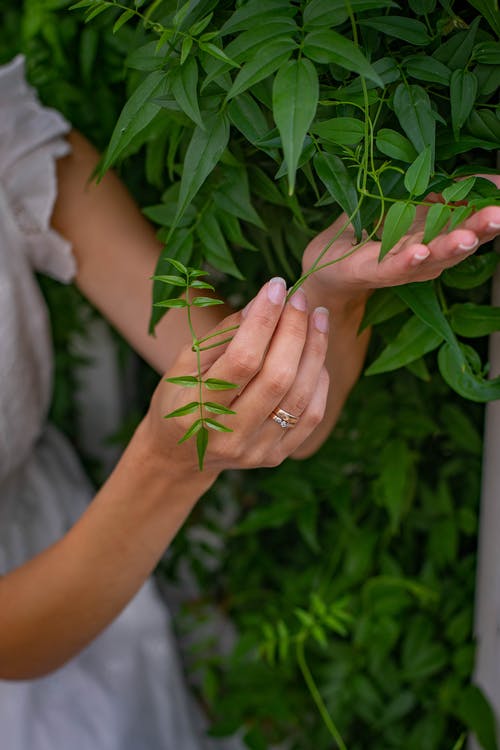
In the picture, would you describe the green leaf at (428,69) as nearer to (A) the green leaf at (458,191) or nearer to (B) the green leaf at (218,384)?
(A) the green leaf at (458,191)

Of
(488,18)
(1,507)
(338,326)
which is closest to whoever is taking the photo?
(488,18)

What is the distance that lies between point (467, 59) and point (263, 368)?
224 millimetres

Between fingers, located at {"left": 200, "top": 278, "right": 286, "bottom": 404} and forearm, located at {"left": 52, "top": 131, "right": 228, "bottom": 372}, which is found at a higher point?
fingers, located at {"left": 200, "top": 278, "right": 286, "bottom": 404}

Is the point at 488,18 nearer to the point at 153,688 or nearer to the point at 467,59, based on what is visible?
the point at 467,59

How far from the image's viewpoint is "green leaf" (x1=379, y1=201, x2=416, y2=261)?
45 centimetres

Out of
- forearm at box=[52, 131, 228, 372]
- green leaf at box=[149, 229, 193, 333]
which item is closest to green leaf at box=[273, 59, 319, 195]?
green leaf at box=[149, 229, 193, 333]

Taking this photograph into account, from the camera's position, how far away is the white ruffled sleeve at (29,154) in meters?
0.88

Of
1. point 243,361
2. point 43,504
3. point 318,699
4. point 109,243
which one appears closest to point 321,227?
point 243,361

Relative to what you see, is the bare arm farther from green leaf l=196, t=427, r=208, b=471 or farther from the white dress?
the white dress

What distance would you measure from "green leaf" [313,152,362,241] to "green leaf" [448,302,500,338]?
0.49ft

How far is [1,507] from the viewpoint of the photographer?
3.41 ft

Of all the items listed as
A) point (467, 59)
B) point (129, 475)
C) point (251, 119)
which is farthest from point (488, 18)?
point (129, 475)

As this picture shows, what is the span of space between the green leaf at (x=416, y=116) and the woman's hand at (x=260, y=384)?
0.11m

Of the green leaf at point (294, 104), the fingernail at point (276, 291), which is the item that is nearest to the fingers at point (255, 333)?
the fingernail at point (276, 291)
